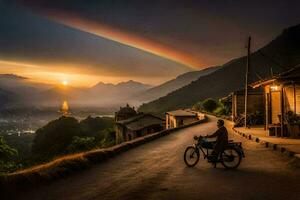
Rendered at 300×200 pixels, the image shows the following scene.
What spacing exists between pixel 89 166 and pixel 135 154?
167 inches

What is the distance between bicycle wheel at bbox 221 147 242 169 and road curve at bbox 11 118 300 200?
0.98ft

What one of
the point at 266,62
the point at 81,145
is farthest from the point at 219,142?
the point at 266,62

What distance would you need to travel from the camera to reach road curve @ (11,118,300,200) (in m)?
8.89

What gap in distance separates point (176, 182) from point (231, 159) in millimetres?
3071

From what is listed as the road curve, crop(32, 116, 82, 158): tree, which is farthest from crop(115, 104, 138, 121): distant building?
the road curve

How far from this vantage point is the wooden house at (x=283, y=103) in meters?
22.0

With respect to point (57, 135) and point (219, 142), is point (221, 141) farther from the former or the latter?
point (57, 135)

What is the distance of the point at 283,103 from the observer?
2242cm

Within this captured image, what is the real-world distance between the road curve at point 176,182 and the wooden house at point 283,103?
26.9ft

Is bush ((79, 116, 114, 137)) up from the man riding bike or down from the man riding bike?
up

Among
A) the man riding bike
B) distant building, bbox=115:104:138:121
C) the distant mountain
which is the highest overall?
the distant mountain

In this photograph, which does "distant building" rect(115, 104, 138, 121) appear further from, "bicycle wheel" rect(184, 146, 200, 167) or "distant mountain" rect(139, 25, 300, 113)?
"distant mountain" rect(139, 25, 300, 113)

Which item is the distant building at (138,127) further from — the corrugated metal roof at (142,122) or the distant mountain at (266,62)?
the distant mountain at (266,62)

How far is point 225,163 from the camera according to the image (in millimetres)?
12789
